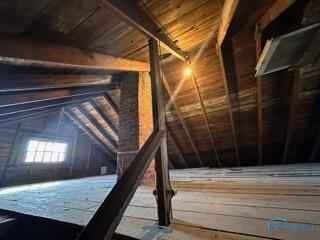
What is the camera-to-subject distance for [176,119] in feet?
14.8

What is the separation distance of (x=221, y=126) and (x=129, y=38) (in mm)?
2961

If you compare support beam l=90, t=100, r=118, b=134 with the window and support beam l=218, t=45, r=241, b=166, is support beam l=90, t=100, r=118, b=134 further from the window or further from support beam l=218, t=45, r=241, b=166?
support beam l=218, t=45, r=241, b=166

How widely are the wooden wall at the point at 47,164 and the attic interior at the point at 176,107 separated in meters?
0.06

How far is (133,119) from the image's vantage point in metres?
2.99

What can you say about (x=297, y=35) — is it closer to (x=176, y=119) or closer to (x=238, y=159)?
(x=176, y=119)

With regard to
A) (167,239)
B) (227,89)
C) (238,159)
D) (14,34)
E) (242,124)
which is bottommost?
(167,239)

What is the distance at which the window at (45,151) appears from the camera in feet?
19.9

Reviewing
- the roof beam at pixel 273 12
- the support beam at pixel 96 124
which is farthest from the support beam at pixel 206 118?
the support beam at pixel 96 124

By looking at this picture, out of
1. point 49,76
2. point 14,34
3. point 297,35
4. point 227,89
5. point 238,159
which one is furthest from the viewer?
point 238,159

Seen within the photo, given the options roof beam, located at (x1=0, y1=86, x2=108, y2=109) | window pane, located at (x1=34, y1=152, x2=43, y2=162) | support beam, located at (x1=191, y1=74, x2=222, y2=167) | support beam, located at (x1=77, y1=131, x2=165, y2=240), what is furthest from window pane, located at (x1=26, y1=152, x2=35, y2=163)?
support beam, located at (x1=77, y1=131, x2=165, y2=240)

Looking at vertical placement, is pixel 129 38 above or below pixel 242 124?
above

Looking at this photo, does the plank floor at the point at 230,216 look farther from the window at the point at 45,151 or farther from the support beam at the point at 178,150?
the window at the point at 45,151

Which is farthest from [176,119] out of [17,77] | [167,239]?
[167,239]

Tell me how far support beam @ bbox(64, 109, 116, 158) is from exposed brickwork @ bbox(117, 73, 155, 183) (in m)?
4.23
